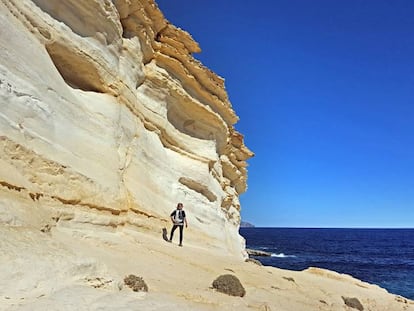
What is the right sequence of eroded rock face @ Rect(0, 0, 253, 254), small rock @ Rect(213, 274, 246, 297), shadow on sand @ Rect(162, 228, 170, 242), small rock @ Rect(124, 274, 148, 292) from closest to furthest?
small rock @ Rect(124, 274, 148, 292)
eroded rock face @ Rect(0, 0, 253, 254)
small rock @ Rect(213, 274, 246, 297)
shadow on sand @ Rect(162, 228, 170, 242)

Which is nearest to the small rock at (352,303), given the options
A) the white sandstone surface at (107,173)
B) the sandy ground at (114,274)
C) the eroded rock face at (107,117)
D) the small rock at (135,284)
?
the sandy ground at (114,274)

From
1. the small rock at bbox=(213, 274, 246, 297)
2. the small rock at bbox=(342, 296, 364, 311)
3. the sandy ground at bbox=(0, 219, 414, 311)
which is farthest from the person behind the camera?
the small rock at bbox=(342, 296, 364, 311)

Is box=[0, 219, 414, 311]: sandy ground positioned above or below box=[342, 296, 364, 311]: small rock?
above

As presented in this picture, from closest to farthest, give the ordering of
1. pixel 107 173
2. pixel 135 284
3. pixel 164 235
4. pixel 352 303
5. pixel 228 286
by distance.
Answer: pixel 135 284 → pixel 228 286 → pixel 107 173 → pixel 352 303 → pixel 164 235

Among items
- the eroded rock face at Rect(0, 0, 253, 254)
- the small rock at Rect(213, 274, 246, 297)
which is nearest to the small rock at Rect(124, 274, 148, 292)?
the eroded rock face at Rect(0, 0, 253, 254)

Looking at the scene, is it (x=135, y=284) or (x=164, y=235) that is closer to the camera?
(x=135, y=284)

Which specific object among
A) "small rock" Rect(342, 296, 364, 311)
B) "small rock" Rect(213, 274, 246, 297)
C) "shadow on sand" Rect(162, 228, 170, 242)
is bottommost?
"small rock" Rect(342, 296, 364, 311)

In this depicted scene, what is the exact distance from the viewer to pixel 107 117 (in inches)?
673

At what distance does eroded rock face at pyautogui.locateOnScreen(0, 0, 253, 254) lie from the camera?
39.9 ft

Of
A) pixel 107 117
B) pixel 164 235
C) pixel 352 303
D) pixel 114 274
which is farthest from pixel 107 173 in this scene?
pixel 352 303

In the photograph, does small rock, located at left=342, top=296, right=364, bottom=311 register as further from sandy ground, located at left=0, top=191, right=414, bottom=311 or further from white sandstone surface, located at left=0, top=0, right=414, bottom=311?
white sandstone surface, located at left=0, top=0, right=414, bottom=311

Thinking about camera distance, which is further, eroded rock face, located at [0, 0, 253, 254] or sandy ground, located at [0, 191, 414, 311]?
eroded rock face, located at [0, 0, 253, 254]

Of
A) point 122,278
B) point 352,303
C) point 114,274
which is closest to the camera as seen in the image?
point 114,274

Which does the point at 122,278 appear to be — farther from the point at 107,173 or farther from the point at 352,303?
the point at 352,303
